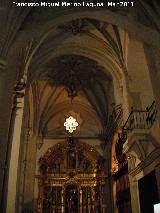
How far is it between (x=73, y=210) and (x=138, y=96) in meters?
8.90

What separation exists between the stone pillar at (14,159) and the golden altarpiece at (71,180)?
7377 mm

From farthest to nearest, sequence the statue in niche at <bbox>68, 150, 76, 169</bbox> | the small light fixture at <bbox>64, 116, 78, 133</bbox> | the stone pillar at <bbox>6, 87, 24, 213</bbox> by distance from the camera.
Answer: the statue in niche at <bbox>68, 150, 76, 169</bbox> < the small light fixture at <bbox>64, 116, 78, 133</bbox> < the stone pillar at <bbox>6, 87, 24, 213</bbox>

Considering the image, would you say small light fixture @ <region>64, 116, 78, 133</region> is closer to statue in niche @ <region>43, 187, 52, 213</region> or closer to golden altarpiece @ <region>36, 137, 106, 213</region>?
golden altarpiece @ <region>36, 137, 106, 213</region>

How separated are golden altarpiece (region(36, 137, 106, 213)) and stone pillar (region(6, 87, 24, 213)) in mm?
7377

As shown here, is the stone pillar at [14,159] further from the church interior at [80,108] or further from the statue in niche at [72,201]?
the statue in niche at [72,201]

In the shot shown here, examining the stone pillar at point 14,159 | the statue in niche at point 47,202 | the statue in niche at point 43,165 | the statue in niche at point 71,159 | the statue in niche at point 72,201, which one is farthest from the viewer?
the statue in niche at point 71,159

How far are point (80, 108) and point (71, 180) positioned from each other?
16.6 ft

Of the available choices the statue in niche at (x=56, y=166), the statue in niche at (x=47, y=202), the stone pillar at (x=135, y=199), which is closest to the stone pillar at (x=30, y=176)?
the statue in niche at (x=47, y=202)

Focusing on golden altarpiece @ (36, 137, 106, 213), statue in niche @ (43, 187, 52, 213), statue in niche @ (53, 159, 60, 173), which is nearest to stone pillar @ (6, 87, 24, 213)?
golden altarpiece @ (36, 137, 106, 213)

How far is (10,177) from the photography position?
8.61 meters

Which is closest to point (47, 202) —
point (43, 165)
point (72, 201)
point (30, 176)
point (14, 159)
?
point (72, 201)

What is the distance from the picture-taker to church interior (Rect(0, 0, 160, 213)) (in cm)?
723

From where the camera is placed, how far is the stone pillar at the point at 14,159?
325 inches

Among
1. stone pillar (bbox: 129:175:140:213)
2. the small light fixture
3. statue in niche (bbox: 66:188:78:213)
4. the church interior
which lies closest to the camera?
the church interior
